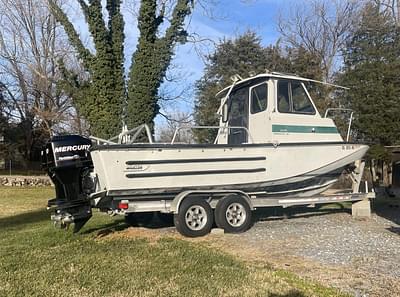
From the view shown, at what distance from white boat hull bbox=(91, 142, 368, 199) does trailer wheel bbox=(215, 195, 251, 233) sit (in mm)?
267

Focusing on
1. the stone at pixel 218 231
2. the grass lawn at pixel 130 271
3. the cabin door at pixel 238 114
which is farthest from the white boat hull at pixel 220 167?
the cabin door at pixel 238 114

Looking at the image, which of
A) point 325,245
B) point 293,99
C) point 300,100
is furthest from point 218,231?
point 300,100

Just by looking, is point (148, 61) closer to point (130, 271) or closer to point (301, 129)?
point (301, 129)

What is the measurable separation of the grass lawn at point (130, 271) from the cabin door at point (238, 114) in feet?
10.6

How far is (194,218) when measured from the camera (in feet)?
28.4

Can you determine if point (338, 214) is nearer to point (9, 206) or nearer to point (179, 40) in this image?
point (9, 206)

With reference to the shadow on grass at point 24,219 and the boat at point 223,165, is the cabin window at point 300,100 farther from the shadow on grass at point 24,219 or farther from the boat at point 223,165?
the shadow on grass at point 24,219

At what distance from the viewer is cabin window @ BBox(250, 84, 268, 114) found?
9898 millimetres

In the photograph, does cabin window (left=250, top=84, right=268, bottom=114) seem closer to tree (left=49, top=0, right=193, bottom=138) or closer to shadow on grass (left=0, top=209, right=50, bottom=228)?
shadow on grass (left=0, top=209, right=50, bottom=228)

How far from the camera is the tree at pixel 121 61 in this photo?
2111cm

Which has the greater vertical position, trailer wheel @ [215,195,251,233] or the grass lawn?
trailer wheel @ [215,195,251,233]

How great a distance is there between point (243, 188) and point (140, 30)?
45.8 feet

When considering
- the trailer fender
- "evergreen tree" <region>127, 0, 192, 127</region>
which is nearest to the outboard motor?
the trailer fender

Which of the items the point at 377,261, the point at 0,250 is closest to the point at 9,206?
the point at 0,250
